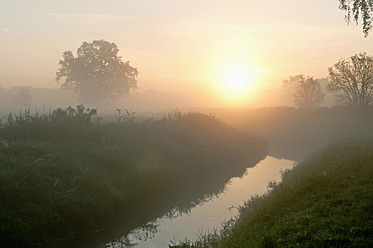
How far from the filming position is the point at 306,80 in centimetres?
7231

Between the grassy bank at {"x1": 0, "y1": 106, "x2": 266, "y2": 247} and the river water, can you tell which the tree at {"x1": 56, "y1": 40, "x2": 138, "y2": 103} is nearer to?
the grassy bank at {"x1": 0, "y1": 106, "x2": 266, "y2": 247}

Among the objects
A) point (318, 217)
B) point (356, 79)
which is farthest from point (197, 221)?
point (356, 79)

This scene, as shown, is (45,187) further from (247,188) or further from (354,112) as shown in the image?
(354,112)

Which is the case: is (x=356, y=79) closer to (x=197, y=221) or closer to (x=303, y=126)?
(x=303, y=126)

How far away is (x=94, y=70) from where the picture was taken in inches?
2808

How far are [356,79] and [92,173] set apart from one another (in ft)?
167

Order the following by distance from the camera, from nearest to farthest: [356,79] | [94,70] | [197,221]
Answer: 1. [197,221]
2. [356,79]
3. [94,70]

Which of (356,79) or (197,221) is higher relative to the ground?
(356,79)

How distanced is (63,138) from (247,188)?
52.8 ft

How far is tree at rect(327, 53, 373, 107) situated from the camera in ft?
173

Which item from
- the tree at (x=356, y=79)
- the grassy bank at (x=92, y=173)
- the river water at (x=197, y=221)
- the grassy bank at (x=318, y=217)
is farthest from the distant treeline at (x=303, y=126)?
the grassy bank at (x=318, y=217)

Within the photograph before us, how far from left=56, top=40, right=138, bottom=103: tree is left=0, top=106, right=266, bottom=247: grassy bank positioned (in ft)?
131

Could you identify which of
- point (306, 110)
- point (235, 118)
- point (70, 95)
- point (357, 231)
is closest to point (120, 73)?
point (235, 118)

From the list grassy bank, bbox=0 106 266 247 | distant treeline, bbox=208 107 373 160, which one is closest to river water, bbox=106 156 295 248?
grassy bank, bbox=0 106 266 247
